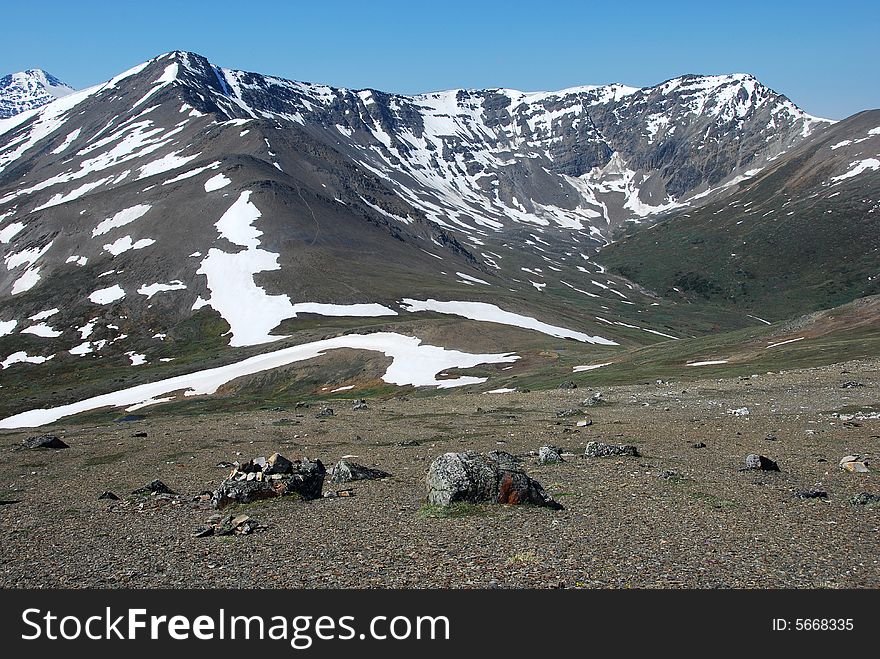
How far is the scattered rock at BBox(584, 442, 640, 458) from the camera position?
3401 cm

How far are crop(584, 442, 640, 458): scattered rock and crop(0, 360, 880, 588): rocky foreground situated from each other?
0.11m

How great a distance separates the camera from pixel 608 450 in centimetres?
3441

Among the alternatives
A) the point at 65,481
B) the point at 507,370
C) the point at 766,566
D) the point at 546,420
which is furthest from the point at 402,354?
the point at 766,566

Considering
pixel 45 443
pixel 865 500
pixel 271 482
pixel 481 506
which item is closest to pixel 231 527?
pixel 271 482

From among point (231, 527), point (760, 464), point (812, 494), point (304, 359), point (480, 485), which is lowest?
point (812, 494)

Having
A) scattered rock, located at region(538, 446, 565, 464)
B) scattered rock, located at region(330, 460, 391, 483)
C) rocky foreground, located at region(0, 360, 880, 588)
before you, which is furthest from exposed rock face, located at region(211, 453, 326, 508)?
scattered rock, located at region(538, 446, 565, 464)

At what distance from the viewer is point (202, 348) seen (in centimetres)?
14000

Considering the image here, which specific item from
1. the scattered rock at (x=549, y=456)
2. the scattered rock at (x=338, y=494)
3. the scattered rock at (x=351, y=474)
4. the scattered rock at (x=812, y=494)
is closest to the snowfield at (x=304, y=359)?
the scattered rock at (x=549, y=456)

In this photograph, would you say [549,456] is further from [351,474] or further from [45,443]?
[45,443]

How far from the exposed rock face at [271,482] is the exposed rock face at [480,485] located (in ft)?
18.7

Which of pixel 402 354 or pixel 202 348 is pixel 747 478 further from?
pixel 202 348

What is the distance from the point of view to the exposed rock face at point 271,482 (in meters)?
26.7

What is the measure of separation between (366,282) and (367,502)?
154282 mm

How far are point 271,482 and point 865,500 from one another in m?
21.4
